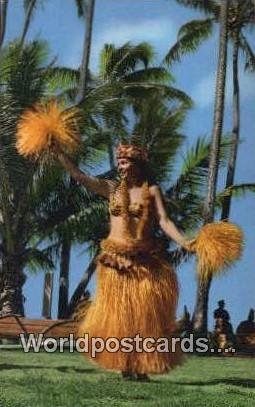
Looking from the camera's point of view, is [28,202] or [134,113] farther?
[134,113]

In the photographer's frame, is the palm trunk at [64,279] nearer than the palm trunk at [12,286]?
No

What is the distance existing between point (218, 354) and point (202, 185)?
13.3ft

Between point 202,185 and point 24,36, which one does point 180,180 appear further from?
point 24,36

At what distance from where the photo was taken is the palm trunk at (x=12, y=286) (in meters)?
6.12

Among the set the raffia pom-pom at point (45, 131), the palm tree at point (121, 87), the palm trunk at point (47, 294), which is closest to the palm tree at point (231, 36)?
the palm tree at point (121, 87)

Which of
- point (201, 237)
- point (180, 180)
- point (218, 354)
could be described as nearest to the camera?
point (201, 237)

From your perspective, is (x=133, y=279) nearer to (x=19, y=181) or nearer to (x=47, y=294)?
(x=47, y=294)

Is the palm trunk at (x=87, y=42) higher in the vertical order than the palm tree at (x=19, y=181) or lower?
higher

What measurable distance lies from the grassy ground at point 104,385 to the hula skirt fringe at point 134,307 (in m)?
0.06

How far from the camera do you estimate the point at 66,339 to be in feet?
10.0

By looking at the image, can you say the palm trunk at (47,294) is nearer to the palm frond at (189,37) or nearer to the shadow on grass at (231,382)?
the shadow on grass at (231,382)

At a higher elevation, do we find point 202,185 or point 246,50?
point 246,50

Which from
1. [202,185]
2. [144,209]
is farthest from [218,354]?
[202,185]

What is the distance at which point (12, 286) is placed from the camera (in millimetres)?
6254
